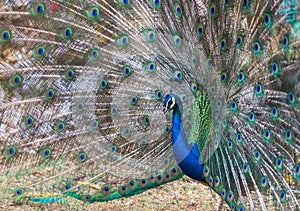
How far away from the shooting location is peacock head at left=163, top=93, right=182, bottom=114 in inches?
113

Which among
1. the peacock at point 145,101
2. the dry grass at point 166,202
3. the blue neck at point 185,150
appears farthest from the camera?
the dry grass at point 166,202

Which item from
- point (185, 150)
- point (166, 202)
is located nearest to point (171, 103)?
point (185, 150)

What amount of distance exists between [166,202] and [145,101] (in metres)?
1.23

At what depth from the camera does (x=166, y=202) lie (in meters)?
4.14

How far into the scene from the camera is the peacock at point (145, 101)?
280 cm

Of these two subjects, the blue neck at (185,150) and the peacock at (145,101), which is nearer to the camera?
the peacock at (145,101)

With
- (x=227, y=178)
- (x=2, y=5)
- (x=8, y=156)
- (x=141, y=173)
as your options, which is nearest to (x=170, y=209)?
(x=141, y=173)

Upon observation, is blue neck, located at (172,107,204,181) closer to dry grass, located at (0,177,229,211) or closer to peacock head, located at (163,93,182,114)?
peacock head, located at (163,93,182,114)

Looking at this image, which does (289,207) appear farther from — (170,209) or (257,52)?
(170,209)

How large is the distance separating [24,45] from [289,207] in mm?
1902

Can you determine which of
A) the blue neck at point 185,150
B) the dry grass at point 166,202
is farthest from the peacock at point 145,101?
the dry grass at point 166,202

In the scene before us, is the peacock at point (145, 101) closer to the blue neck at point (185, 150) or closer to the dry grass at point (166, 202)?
the blue neck at point (185, 150)

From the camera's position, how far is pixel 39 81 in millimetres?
3084

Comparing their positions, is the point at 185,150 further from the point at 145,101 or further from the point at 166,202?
the point at 166,202
